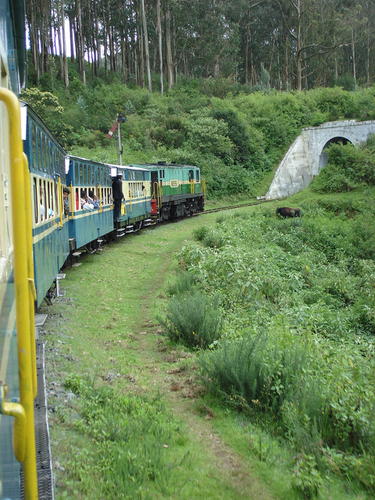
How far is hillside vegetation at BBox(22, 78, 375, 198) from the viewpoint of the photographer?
37344 millimetres

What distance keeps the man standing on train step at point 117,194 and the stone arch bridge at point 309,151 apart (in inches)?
890

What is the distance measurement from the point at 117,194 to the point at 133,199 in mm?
2186

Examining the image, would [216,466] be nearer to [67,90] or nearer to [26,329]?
[26,329]

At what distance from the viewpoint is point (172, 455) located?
5551mm

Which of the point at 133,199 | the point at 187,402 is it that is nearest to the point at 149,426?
the point at 187,402

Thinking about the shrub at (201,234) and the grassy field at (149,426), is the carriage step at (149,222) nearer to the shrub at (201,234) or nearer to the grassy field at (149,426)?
the shrub at (201,234)

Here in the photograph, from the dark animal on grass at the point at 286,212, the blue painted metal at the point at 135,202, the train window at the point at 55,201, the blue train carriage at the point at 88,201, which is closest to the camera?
the train window at the point at 55,201

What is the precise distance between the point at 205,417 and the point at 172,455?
1144 millimetres

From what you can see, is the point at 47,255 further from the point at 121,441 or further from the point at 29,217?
the point at 29,217

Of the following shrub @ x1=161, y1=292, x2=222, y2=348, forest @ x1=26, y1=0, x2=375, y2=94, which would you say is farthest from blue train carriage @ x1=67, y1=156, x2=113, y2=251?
forest @ x1=26, y1=0, x2=375, y2=94

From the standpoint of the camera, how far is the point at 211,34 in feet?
178

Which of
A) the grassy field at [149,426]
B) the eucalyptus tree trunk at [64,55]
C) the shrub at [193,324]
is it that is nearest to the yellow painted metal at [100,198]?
the grassy field at [149,426]

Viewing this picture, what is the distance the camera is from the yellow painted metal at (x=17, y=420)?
2043 mm

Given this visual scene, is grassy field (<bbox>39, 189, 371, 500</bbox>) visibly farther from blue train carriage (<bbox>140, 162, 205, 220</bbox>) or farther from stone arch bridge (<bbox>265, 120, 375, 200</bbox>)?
stone arch bridge (<bbox>265, 120, 375, 200</bbox>)
